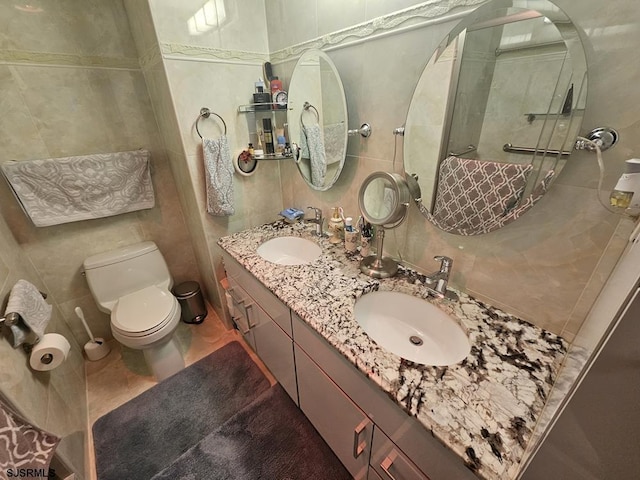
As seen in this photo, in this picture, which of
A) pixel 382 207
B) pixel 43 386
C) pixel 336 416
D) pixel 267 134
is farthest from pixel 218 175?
pixel 336 416

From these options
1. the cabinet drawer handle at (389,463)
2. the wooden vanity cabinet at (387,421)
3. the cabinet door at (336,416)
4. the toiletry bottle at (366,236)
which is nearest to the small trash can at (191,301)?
the cabinet door at (336,416)

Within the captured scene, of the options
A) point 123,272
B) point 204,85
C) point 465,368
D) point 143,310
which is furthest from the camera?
point 123,272

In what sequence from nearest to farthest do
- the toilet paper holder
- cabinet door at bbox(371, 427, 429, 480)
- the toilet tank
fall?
1. cabinet door at bbox(371, 427, 429, 480)
2. the toilet paper holder
3. the toilet tank

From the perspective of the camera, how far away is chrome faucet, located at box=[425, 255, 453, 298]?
3.02ft

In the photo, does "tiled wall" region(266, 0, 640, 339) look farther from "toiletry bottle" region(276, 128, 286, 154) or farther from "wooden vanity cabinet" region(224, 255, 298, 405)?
"wooden vanity cabinet" region(224, 255, 298, 405)

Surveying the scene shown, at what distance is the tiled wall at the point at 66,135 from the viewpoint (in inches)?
45.8

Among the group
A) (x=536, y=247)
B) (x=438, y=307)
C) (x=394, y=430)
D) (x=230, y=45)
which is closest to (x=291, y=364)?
(x=394, y=430)

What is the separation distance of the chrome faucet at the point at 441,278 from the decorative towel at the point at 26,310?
1.54m

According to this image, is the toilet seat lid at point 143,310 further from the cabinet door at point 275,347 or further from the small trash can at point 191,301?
the cabinet door at point 275,347

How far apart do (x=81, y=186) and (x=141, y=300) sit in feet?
2.46

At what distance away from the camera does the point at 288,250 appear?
1.56 metres

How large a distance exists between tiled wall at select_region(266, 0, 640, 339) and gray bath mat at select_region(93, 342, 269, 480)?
4.07 feet

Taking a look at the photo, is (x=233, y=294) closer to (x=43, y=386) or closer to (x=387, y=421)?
(x=43, y=386)

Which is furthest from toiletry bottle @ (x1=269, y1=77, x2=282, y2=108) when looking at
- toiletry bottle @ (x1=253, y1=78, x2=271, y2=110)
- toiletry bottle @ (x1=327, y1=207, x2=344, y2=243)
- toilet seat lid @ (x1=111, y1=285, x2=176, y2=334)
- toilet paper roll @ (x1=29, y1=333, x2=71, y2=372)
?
toilet paper roll @ (x1=29, y1=333, x2=71, y2=372)
